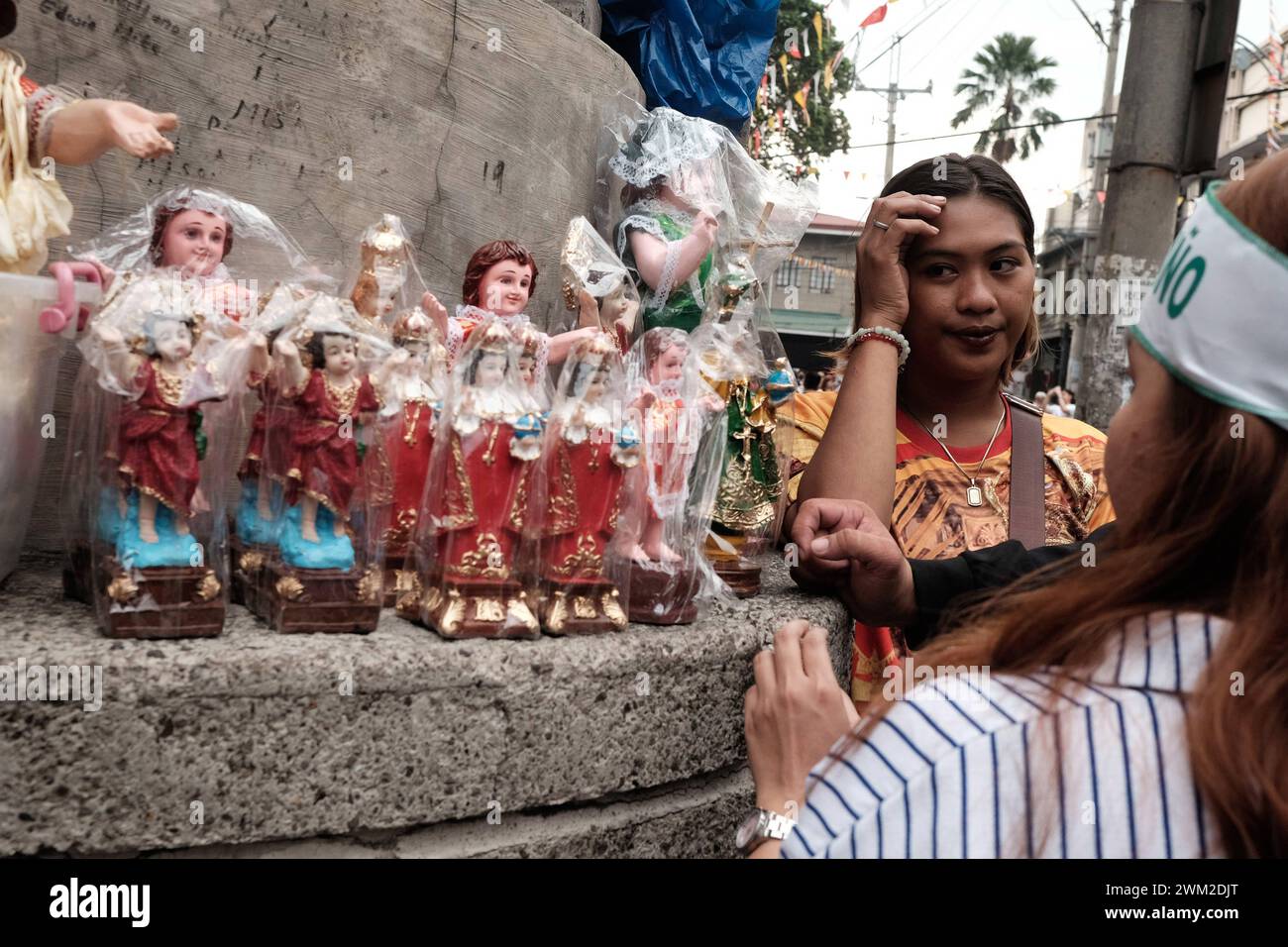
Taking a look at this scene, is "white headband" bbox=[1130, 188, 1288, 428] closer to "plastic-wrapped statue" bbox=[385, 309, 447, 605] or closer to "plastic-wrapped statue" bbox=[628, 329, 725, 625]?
"plastic-wrapped statue" bbox=[628, 329, 725, 625]

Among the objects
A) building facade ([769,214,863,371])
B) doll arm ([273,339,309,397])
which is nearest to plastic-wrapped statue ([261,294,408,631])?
doll arm ([273,339,309,397])

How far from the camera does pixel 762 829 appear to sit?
5.01 feet

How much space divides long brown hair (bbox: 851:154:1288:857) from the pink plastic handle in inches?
55.0

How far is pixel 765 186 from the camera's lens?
128 inches

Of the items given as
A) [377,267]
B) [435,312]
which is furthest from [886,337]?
[377,267]

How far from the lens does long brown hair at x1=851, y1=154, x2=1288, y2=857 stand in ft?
3.11

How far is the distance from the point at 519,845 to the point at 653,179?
1.84 meters

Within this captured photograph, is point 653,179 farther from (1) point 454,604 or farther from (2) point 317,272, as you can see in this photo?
(1) point 454,604

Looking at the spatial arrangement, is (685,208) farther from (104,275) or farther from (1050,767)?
(1050,767)

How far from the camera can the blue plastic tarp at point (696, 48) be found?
377 centimetres

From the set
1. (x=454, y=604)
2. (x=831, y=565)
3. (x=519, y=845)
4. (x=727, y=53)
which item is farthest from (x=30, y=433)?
(x=727, y=53)

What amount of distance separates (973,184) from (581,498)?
1.25 metres

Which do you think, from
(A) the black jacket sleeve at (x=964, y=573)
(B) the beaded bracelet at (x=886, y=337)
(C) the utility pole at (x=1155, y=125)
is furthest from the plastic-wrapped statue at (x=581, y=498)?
(C) the utility pole at (x=1155, y=125)

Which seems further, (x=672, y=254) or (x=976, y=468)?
(x=672, y=254)
